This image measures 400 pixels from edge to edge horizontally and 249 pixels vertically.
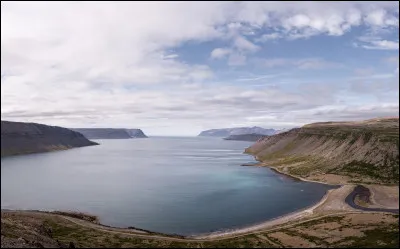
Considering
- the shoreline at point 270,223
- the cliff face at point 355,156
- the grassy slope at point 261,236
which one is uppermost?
the cliff face at point 355,156

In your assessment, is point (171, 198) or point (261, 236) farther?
point (171, 198)

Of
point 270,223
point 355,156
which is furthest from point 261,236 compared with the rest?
point 355,156

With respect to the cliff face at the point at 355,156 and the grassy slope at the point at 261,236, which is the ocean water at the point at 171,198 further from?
the cliff face at the point at 355,156

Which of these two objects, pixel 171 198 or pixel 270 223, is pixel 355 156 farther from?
pixel 270 223

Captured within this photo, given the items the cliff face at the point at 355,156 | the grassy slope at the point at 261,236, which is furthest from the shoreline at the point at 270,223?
the cliff face at the point at 355,156

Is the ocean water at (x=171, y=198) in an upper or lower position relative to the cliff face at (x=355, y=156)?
lower

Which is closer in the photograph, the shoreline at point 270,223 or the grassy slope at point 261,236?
the grassy slope at point 261,236

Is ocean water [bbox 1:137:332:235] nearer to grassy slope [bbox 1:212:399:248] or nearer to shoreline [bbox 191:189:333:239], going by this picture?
shoreline [bbox 191:189:333:239]

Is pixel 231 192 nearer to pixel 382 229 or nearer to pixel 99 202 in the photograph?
pixel 99 202

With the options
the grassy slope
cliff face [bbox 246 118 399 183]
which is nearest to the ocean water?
the grassy slope

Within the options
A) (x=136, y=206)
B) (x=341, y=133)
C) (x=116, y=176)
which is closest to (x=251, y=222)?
(x=136, y=206)

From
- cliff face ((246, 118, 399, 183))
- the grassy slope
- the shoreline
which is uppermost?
cliff face ((246, 118, 399, 183))
